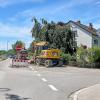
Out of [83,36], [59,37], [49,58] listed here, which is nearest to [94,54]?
[49,58]

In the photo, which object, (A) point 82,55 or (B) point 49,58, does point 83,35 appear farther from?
(B) point 49,58

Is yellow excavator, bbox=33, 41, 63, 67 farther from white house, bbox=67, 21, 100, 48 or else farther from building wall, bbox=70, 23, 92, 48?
building wall, bbox=70, 23, 92, 48

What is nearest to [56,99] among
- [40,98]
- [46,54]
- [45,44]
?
[40,98]

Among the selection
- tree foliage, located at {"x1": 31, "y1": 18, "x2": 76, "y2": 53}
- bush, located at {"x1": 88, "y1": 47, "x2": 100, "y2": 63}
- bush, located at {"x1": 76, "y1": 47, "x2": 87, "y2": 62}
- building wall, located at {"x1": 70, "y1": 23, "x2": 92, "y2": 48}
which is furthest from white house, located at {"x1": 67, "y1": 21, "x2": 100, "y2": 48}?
bush, located at {"x1": 88, "y1": 47, "x2": 100, "y2": 63}

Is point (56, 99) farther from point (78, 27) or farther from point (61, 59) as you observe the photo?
point (78, 27)

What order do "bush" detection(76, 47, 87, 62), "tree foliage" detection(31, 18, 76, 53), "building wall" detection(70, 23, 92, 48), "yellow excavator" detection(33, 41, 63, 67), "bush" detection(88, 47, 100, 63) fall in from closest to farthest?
"yellow excavator" detection(33, 41, 63, 67), "bush" detection(88, 47, 100, 63), "bush" detection(76, 47, 87, 62), "tree foliage" detection(31, 18, 76, 53), "building wall" detection(70, 23, 92, 48)

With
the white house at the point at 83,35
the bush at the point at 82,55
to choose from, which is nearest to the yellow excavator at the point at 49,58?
the bush at the point at 82,55

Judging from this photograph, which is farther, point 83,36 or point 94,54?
point 83,36

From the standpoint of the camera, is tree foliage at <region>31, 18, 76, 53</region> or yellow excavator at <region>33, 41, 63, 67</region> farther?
tree foliage at <region>31, 18, 76, 53</region>

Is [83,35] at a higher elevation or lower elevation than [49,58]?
higher

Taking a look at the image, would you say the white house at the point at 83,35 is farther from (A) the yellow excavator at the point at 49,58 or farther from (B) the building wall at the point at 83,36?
(A) the yellow excavator at the point at 49,58

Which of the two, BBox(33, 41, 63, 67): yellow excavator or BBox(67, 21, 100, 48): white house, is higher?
BBox(67, 21, 100, 48): white house

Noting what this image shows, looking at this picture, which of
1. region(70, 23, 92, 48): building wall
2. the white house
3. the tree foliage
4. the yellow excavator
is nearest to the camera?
the yellow excavator

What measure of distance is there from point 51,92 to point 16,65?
928 inches
